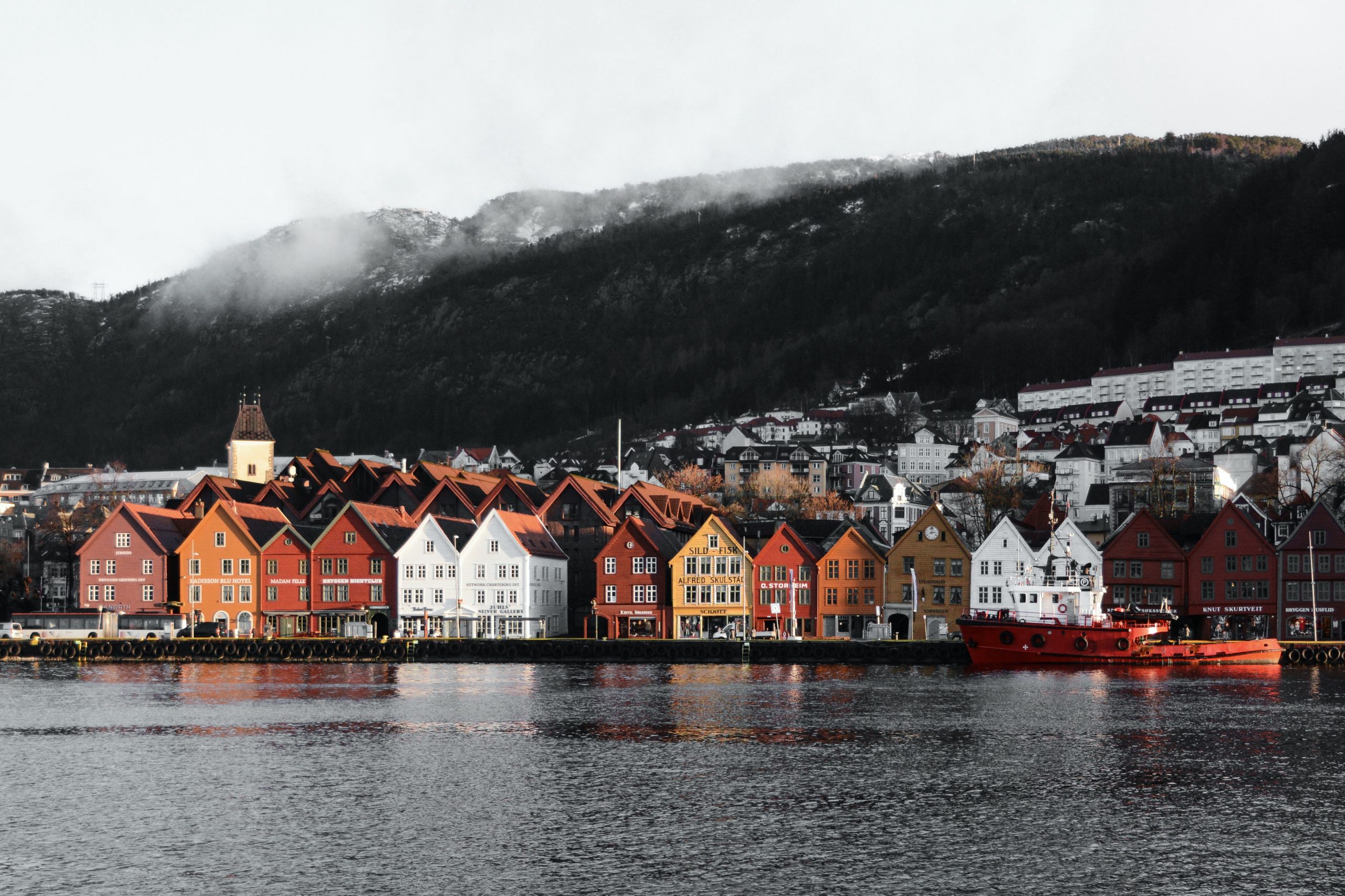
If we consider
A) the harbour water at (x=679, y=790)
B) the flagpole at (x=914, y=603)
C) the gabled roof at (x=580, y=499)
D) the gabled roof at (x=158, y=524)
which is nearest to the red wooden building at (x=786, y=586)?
the flagpole at (x=914, y=603)

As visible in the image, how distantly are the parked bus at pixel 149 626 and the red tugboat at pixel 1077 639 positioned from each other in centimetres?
5644

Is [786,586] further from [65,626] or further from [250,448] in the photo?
[250,448]

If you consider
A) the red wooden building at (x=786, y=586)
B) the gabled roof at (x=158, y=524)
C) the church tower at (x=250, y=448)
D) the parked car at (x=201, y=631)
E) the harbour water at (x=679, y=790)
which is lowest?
the harbour water at (x=679, y=790)

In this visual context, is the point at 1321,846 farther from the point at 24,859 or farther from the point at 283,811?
the point at 24,859

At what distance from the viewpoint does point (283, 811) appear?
43500mm

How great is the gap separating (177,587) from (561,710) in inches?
2312

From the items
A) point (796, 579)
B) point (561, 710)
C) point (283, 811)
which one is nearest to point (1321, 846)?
point (283, 811)

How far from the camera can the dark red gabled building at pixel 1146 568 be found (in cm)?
10788

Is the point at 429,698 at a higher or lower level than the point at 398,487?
lower

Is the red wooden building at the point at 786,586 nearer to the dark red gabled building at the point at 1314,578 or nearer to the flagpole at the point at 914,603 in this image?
the flagpole at the point at 914,603

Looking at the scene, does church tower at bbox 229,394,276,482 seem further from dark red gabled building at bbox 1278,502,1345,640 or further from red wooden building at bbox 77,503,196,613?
dark red gabled building at bbox 1278,502,1345,640

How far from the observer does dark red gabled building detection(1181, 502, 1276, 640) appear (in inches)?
4134

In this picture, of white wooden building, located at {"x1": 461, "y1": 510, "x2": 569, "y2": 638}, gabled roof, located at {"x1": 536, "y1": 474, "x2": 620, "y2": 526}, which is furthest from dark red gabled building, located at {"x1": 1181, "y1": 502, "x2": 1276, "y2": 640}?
white wooden building, located at {"x1": 461, "y1": 510, "x2": 569, "y2": 638}

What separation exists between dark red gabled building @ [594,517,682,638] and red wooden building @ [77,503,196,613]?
32216mm
